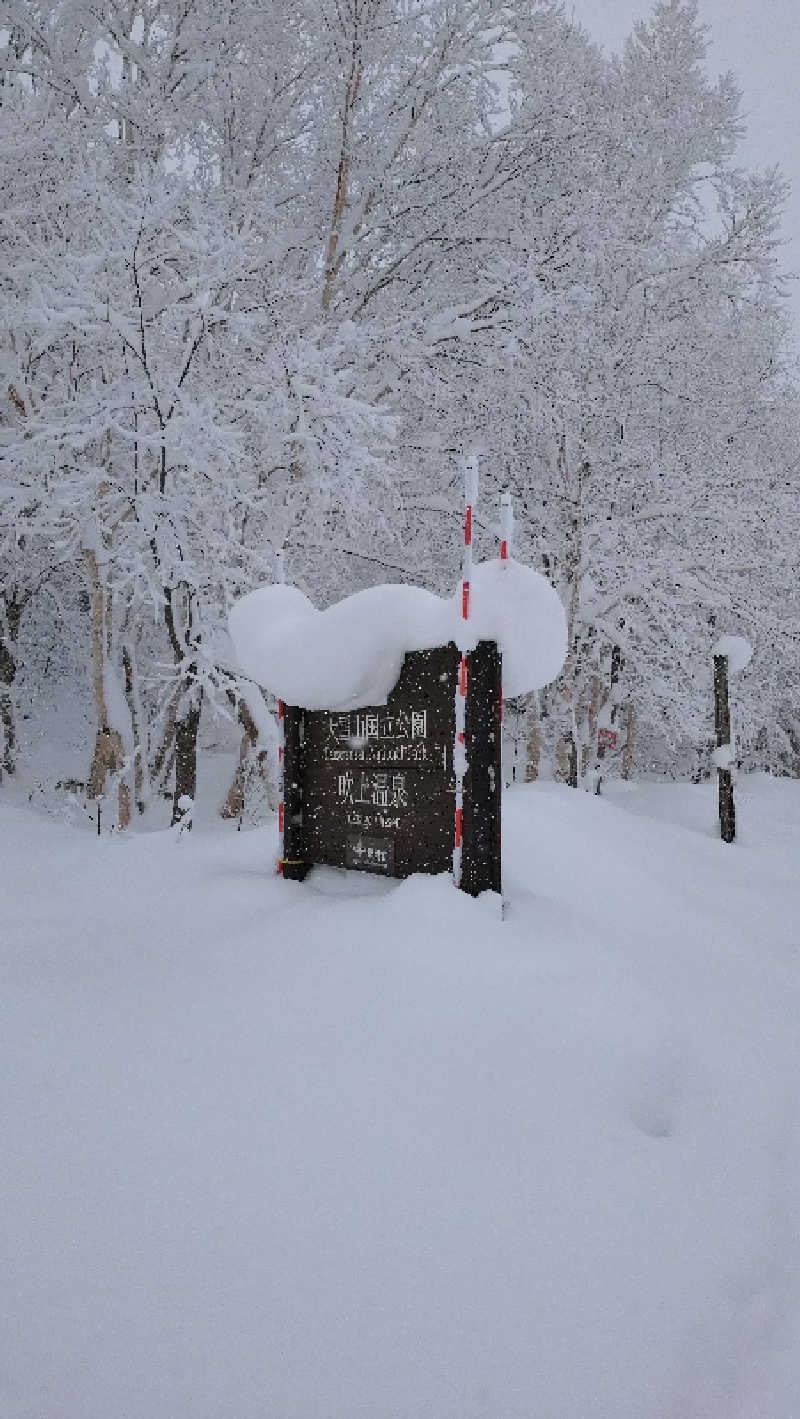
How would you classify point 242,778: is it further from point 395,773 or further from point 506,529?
point 506,529

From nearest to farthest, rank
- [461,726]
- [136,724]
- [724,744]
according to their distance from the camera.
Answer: [461,726], [724,744], [136,724]

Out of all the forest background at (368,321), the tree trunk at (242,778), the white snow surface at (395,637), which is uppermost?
the forest background at (368,321)

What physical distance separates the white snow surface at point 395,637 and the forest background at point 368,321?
13.4 ft

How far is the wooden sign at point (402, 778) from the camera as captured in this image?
4156 millimetres

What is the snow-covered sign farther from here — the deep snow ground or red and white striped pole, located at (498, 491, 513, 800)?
the deep snow ground

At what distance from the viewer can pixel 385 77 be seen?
1101cm

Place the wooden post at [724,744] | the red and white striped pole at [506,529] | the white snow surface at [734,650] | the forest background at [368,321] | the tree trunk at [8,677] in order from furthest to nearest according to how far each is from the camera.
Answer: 1. the tree trunk at [8,677]
2. the white snow surface at [734,650]
3. the wooden post at [724,744]
4. the forest background at [368,321]
5. the red and white striped pole at [506,529]

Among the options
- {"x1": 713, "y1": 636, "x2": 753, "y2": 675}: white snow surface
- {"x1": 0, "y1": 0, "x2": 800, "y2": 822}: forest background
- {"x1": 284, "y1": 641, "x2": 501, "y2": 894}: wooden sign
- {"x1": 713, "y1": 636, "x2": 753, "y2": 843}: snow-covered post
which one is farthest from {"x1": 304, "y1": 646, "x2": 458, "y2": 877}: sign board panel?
{"x1": 713, "y1": 636, "x2": 753, "y2": 675}: white snow surface

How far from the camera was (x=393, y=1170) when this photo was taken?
2420mm

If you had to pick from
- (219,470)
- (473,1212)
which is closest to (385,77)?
(219,470)

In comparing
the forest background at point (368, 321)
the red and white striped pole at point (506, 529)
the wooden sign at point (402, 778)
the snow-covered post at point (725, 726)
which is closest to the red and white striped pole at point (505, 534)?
the red and white striped pole at point (506, 529)

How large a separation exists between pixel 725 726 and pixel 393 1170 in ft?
29.7

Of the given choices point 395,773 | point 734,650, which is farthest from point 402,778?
point 734,650

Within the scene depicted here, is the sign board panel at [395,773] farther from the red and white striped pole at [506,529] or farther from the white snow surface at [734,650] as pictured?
the white snow surface at [734,650]
